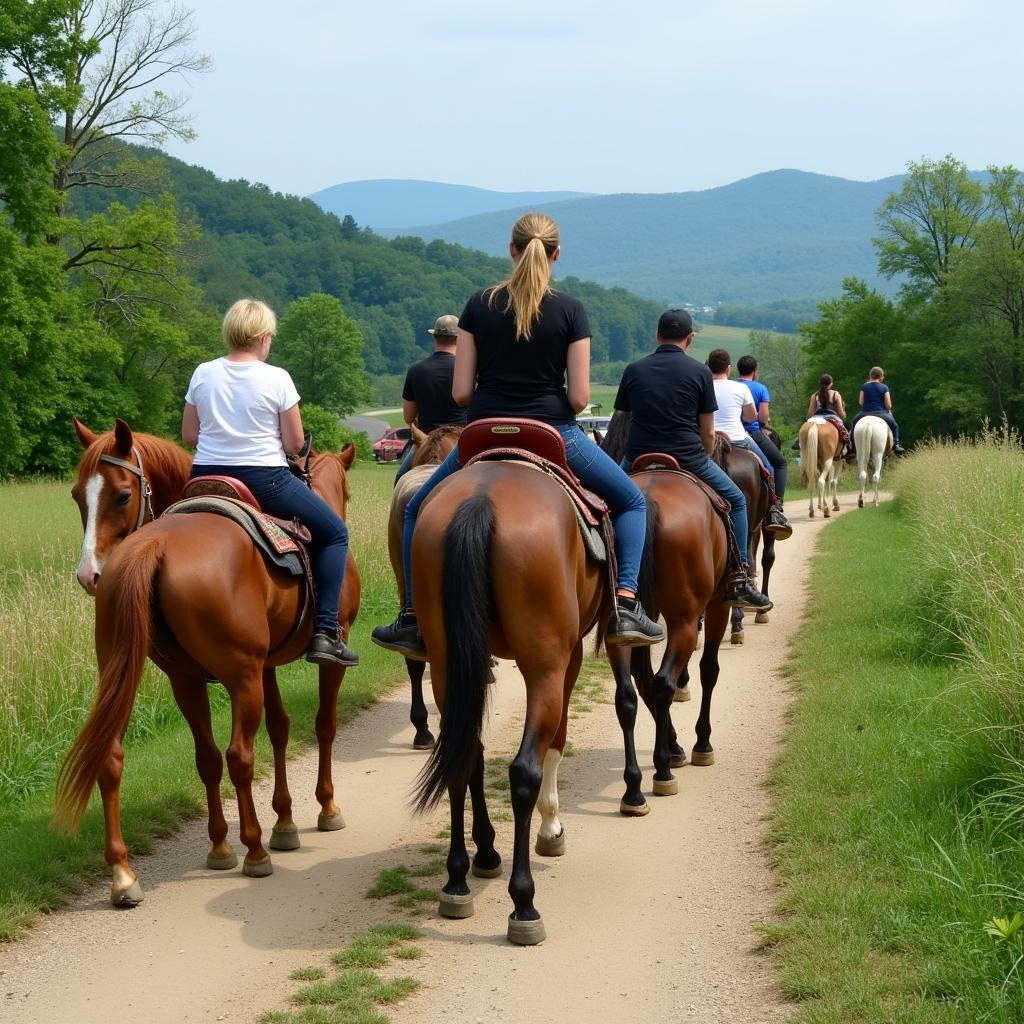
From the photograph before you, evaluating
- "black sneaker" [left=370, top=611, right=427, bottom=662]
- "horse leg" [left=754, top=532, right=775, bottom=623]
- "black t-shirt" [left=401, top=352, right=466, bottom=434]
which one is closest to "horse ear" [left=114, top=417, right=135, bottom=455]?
"black sneaker" [left=370, top=611, right=427, bottom=662]

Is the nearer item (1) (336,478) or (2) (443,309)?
(1) (336,478)

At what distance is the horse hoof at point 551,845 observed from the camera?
7145mm

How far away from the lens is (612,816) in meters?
8.01

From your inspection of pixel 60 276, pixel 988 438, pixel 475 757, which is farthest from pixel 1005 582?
pixel 60 276

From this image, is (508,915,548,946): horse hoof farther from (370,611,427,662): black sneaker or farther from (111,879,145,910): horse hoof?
(111,879,145,910): horse hoof

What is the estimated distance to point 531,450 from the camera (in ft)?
21.6

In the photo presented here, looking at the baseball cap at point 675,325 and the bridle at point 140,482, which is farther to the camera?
the baseball cap at point 675,325

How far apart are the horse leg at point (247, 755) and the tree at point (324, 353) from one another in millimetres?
81055

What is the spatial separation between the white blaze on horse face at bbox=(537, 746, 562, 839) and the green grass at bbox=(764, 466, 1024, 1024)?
47.5 inches

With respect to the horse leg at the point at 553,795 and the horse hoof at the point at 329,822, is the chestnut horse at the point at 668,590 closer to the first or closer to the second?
the horse leg at the point at 553,795

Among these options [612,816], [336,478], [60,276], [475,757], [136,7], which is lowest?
[612,816]

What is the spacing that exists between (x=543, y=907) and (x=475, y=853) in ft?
2.69

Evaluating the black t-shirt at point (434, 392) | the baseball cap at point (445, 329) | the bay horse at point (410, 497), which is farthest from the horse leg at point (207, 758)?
the baseball cap at point (445, 329)

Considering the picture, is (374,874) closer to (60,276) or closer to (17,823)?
(17,823)
